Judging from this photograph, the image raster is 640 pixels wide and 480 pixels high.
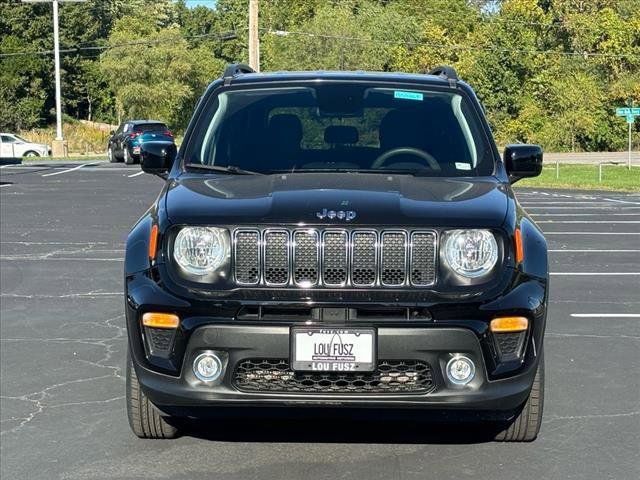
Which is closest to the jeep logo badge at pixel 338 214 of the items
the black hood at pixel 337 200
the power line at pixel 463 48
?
the black hood at pixel 337 200

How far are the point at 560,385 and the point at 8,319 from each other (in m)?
4.49

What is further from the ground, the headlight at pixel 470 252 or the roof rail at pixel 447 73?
the roof rail at pixel 447 73

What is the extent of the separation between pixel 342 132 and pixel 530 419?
1.83 m

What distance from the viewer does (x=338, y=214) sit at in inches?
197

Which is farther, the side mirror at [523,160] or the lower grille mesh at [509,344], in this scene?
the side mirror at [523,160]

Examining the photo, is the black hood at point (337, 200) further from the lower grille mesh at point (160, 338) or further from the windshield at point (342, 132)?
the lower grille mesh at point (160, 338)

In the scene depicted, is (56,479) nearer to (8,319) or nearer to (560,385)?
(560,385)

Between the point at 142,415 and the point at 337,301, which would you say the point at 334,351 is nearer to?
the point at 337,301

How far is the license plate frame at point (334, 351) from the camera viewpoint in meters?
4.84

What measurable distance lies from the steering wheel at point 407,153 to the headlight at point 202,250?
1.33 m

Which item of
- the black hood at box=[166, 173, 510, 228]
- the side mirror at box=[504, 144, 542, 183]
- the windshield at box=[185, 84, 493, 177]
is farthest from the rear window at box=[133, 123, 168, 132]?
the black hood at box=[166, 173, 510, 228]

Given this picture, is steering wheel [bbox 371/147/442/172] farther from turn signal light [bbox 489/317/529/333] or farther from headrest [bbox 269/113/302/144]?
turn signal light [bbox 489/317/529/333]

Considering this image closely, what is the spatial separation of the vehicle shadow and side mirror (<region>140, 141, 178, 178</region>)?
1427 millimetres

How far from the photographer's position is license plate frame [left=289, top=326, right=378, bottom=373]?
4.84 metres
